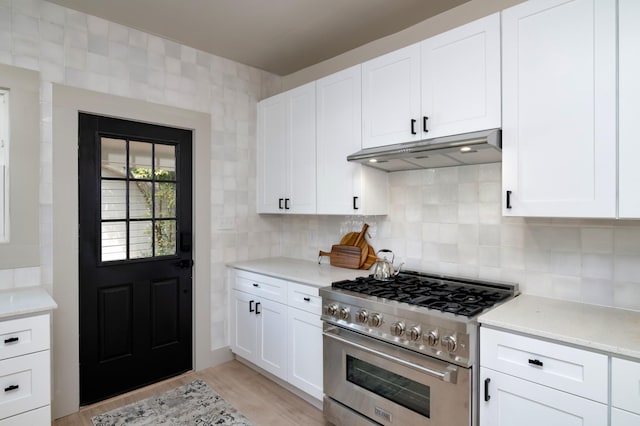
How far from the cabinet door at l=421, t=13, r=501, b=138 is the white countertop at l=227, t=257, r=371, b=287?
1191mm

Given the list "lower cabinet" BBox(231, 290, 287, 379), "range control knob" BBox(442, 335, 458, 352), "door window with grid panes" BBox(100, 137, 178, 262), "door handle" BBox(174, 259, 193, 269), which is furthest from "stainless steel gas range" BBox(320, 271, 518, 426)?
"door window with grid panes" BBox(100, 137, 178, 262)

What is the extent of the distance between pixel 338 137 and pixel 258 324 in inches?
65.2

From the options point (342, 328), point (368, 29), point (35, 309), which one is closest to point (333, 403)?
point (342, 328)

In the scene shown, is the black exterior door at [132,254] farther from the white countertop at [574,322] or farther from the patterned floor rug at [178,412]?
the white countertop at [574,322]

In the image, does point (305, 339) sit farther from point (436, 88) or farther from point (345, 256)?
point (436, 88)

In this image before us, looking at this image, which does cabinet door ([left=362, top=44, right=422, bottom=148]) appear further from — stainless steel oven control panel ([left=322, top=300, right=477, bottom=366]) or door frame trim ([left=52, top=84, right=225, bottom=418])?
door frame trim ([left=52, top=84, right=225, bottom=418])

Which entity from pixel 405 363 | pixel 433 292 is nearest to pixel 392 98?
pixel 433 292

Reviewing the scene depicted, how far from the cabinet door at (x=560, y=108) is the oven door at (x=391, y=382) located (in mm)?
912

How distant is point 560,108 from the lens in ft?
5.40

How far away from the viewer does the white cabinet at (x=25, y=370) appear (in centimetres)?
178

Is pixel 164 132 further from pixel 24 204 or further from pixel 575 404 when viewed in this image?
pixel 575 404

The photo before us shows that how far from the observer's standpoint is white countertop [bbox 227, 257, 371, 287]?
2539 mm

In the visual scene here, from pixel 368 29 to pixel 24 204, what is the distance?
A: 2.70 metres

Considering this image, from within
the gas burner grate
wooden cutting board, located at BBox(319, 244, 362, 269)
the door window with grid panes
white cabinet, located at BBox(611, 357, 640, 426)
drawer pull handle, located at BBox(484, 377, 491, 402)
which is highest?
the door window with grid panes
